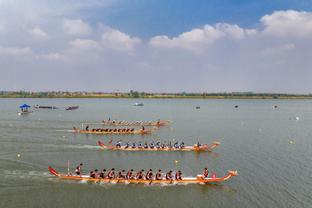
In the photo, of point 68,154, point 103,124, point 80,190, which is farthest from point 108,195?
point 103,124

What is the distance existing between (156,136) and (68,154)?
16.4m

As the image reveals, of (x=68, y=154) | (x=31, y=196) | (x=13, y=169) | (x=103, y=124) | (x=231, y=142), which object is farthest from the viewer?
(x=103, y=124)

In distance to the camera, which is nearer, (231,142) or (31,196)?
(31,196)

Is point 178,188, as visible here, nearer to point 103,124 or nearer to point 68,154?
point 68,154

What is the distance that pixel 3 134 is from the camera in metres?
43.5

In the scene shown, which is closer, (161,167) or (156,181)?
(156,181)

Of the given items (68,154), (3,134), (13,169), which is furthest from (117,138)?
(13,169)

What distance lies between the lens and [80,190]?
21297 mm

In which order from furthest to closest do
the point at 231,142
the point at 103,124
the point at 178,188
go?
1. the point at 103,124
2. the point at 231,142
3. the point at 178,188

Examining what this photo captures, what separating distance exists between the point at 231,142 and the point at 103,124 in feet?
87.1

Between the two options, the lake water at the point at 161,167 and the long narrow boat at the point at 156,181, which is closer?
the lake water at the point at 161,167

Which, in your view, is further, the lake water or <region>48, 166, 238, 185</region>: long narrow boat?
<region>48, 166, 238, 185</region>: long narrow boat

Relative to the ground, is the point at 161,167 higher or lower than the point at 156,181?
lower

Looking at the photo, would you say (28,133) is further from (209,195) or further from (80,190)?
(209,195)
